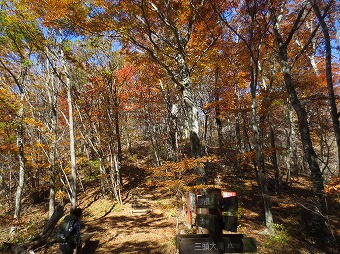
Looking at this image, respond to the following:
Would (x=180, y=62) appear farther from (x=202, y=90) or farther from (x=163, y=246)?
(x=202, y=90)

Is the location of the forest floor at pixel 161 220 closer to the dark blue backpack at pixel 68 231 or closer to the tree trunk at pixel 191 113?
the dark blue backpack at pixel 68 231

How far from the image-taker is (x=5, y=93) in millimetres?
11719

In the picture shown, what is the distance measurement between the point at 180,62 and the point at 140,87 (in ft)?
31.0

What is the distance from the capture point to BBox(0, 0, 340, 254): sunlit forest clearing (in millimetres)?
8328

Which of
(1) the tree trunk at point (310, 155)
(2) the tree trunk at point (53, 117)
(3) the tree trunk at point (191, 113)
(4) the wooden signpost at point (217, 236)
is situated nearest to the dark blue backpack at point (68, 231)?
(4) the wooden signpost at point (217, 236)

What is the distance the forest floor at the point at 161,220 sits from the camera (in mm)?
8242

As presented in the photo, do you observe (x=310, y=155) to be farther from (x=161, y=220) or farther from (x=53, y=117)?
(x=53, y=117)

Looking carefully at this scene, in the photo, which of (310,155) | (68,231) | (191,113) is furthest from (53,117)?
(310,155)

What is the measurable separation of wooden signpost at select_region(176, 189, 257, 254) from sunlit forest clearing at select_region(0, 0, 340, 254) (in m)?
0.08

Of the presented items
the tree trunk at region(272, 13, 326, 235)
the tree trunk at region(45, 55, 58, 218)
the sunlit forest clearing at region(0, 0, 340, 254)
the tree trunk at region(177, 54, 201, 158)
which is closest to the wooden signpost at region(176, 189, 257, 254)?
the sunlit forest clearing at region(0, 0, 340, 254)

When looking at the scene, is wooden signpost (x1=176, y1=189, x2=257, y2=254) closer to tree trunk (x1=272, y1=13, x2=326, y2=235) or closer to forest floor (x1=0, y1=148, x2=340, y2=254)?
forest floor (x1=0, y1=148, x2=340, y2=254)

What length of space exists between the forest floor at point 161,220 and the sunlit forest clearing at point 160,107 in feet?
0.26

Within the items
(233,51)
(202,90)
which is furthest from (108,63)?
(202,90)

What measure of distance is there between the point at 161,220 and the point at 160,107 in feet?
37.9
